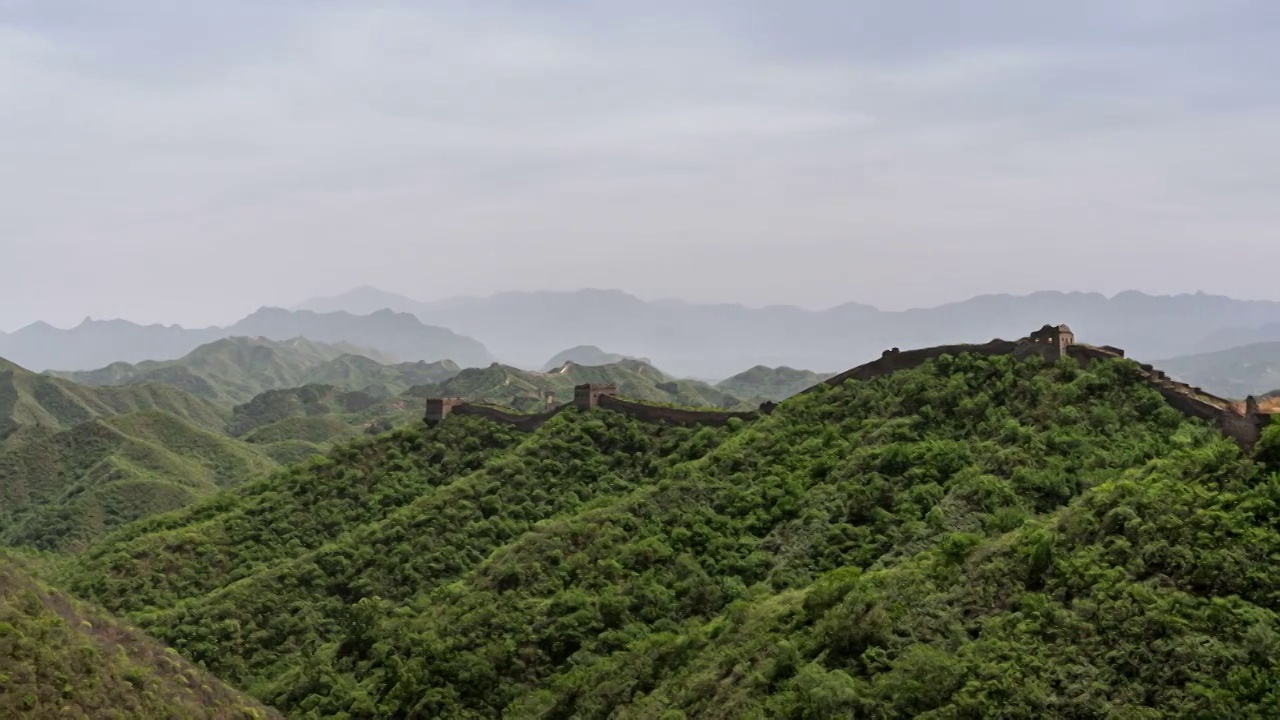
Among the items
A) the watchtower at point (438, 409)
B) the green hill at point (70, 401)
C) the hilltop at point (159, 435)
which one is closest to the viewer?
the watchtower at point (438, 409)

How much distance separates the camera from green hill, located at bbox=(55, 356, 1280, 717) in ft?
74.2

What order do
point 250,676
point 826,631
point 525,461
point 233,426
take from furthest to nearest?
point 233,426
point 525,461
point 250,676
point 826,631

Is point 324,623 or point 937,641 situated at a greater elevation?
point 937,641

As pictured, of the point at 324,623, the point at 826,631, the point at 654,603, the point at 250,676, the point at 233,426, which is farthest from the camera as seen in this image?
the point at 233,426

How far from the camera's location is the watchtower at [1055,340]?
38062mm

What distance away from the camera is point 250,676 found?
4000 centimetres

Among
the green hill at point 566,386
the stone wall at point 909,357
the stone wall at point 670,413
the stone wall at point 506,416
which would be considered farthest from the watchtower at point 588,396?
the green hill at point 566,386

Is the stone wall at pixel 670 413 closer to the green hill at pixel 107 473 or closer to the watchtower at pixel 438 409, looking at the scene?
the watchtower at pixel 438 409

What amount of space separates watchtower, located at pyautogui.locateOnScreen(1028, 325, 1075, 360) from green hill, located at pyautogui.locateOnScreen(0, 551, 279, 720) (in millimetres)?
26535

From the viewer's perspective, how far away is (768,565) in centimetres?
3541

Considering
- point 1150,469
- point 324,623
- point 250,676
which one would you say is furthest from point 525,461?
point 1150,469

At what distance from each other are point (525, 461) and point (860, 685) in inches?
1036

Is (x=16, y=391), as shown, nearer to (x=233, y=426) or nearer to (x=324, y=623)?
(x=233, y=426)

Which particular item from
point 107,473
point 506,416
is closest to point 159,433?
point 107,473
